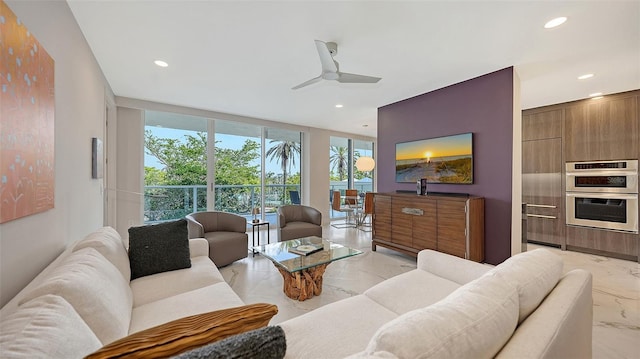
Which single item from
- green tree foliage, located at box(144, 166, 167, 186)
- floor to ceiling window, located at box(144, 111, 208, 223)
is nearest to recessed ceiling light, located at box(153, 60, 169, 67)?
floor to ceiling window, located at box(144, 111, 208, 223)

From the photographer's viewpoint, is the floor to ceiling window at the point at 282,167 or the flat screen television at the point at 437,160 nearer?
the flat screen television at the point at 437,160

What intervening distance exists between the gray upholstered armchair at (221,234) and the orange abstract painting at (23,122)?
185 cm

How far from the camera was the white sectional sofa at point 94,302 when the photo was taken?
2.43 feet

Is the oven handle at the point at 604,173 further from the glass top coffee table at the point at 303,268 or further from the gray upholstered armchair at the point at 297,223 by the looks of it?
the gray upholstered armchair at the point at 297,223

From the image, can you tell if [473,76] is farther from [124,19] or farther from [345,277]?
[124,19]

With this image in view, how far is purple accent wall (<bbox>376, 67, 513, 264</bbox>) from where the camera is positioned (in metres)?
3.13

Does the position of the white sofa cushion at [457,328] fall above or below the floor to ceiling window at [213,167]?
below

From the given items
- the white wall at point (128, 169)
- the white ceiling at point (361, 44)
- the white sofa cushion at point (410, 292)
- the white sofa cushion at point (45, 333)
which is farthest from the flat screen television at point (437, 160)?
the white wall at point (128, 169)

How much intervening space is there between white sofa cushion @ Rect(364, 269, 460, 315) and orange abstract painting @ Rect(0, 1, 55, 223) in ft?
6.17

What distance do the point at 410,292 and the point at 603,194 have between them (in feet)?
13.7

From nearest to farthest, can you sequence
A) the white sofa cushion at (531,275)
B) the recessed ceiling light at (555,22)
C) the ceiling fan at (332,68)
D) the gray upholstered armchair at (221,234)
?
1. the white sofa cushion at (531,275)
2. the recessed ceiling light at (555,22)
3. the ceiling fan at (332,68)
4. the gray upholstered armchair at (221,234)

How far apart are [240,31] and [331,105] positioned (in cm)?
252

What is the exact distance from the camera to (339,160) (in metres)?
Result: 7.44

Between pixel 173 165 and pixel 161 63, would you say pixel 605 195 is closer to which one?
pixel 161 63
